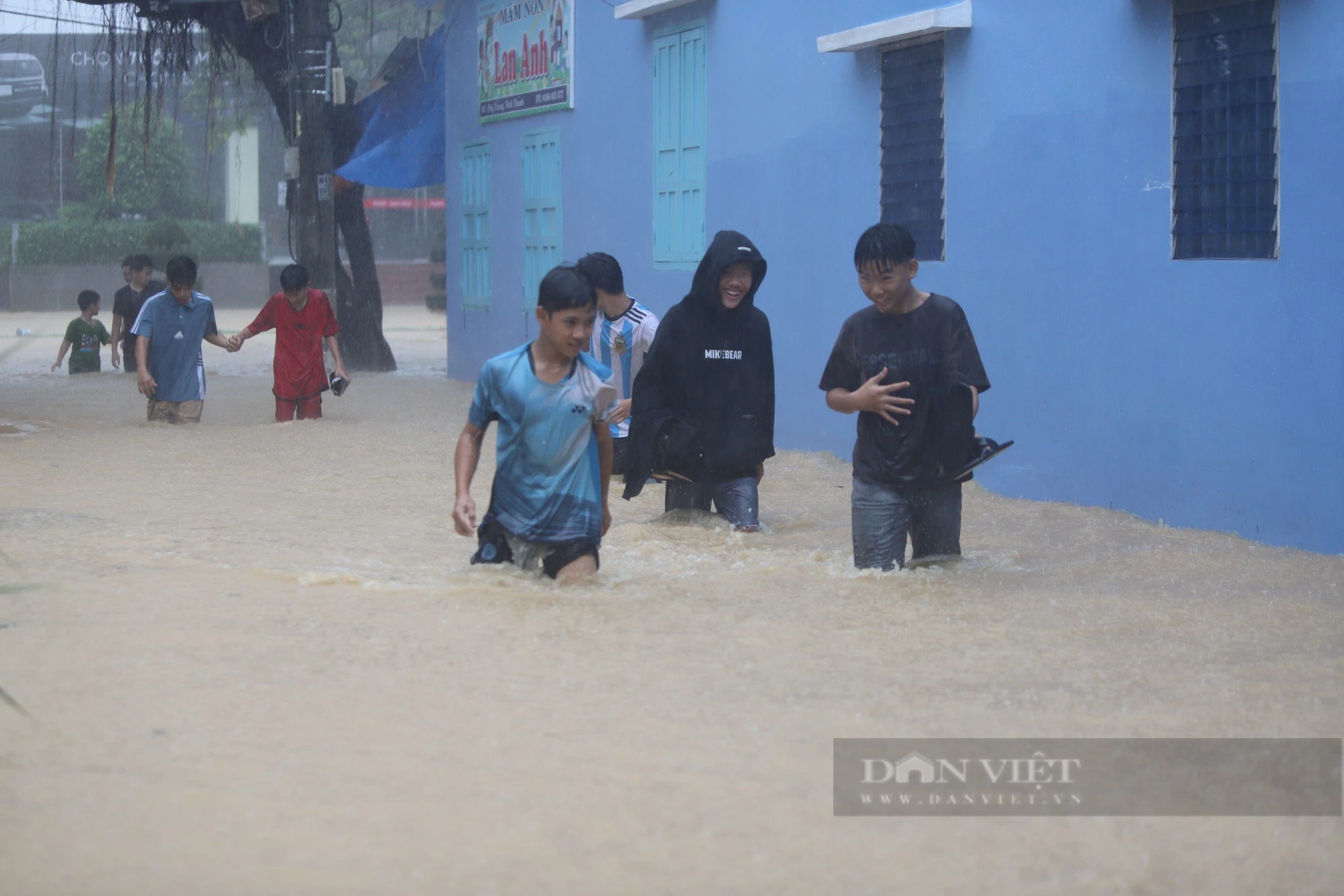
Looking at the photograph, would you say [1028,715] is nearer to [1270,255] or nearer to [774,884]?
[774,884]

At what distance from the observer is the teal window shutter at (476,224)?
1703 centimetres

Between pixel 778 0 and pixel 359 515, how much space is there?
534 centimetres

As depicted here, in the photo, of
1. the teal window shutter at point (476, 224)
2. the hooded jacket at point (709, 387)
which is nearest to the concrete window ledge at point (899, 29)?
the hooded jacket at point (709, 387)

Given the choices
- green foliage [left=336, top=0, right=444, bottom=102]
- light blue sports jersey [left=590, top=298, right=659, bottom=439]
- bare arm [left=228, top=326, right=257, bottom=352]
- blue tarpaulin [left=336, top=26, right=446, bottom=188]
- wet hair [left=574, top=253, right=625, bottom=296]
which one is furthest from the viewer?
green foliage [left=336, top=0, right=444, bottom=102]

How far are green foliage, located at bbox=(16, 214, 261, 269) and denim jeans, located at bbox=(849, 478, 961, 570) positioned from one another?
3649cm

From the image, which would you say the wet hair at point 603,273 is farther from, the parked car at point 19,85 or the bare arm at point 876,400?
the parked car at point 19,85

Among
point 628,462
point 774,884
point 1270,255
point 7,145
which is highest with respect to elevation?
point 7,145

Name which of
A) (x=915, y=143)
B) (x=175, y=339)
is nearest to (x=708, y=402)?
(x=915, y=143)

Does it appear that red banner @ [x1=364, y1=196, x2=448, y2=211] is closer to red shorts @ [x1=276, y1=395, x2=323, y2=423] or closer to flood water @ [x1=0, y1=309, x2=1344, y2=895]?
red shorts @ [x1=276, y1=395, x2=323, y2=423]

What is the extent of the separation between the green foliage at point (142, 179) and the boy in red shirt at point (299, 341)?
1222 inches

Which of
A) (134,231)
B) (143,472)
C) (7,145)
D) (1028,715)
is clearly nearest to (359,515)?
(143,472)

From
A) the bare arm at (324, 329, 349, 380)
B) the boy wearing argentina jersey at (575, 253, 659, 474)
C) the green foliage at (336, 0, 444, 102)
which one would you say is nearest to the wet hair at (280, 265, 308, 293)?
the bare arm at (324, 329, 349, 380)

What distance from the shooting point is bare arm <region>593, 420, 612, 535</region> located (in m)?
5.72

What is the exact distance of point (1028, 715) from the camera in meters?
4.17
